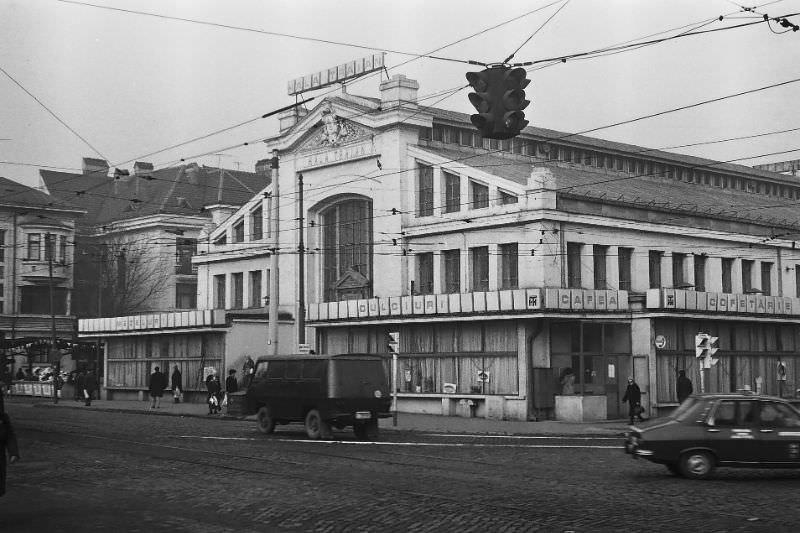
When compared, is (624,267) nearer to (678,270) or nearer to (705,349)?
(678,270)

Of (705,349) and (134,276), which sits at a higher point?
(134,276)

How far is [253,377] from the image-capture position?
1297 inches

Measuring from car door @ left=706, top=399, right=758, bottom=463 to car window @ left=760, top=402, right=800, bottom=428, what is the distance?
9.1 inches

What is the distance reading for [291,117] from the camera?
5838 cm

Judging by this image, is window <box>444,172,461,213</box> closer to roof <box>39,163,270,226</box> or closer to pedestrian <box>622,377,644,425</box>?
pedestrian <box>622,377,644,425</box>

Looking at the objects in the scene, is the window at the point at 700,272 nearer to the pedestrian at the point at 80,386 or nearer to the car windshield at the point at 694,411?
the pedestrian at the point at 80,386

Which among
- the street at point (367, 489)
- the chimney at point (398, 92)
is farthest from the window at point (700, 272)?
the street at point (367, 489)

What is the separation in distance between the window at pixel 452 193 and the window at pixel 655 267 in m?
8.59

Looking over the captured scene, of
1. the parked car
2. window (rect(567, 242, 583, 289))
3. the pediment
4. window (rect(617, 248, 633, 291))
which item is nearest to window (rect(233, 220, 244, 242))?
the pediment

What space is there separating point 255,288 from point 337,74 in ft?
42.5

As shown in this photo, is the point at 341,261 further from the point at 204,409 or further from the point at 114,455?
the point at 114,455

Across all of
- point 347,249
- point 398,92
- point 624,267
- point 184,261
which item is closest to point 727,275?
point 624,267

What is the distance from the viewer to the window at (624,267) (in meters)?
47.2

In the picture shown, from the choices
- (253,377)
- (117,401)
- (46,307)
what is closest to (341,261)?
(117,401)
